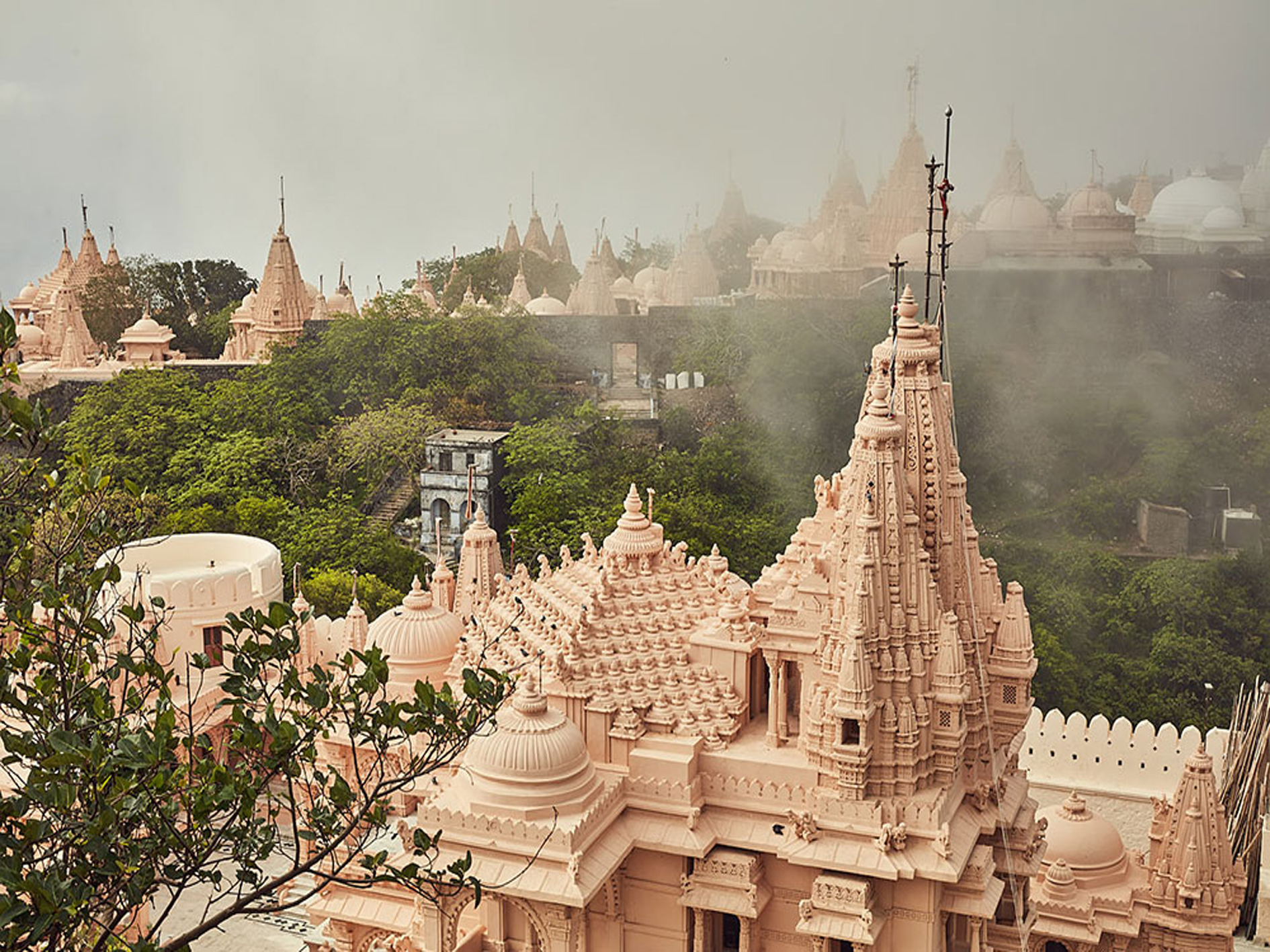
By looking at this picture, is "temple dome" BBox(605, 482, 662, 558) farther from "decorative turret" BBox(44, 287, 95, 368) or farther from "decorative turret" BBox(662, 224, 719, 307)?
"decorative turret" BBox(44, 287, 95, 368)

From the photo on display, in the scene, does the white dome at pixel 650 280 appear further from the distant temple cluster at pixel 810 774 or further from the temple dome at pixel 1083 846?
the temple dome at pixel 1083 846

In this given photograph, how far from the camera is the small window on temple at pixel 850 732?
13406 millimetres

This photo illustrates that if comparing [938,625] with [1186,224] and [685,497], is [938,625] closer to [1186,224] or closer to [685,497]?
[685,497]

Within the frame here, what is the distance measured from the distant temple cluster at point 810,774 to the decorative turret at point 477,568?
341 centimetres

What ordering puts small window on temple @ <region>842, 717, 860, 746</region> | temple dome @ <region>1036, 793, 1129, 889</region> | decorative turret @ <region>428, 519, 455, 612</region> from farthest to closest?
decorative turret @ <region>428, 519, 455, 612</region> → temple dome @ <region>1036, 793, 1129, 889</region> → small window on temple @ <region>842, 717, 860, 746</region>

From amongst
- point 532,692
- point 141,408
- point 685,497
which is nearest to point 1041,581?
point 685,497

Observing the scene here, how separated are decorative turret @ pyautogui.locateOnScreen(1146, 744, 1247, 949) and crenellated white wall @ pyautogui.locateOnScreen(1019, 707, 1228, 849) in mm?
3977

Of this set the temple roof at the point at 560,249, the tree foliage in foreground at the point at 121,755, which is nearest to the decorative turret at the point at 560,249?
the temple roof at the point at 560,249

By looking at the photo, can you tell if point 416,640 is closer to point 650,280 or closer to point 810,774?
point 810,774

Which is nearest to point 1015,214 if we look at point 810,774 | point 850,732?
point 850,732

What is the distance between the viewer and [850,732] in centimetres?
1348

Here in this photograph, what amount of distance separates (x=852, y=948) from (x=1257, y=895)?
598 cm

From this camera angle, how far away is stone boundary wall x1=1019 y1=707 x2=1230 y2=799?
19625 mm

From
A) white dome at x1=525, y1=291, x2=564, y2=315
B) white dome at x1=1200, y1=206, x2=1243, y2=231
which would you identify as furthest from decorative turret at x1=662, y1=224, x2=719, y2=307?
white dome at x1=1200, y1=206, x2=1243, y2=231
